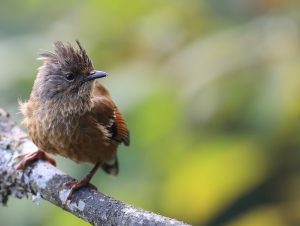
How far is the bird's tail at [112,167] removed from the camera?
611 cm

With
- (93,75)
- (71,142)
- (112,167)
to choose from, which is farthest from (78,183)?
(112,167)

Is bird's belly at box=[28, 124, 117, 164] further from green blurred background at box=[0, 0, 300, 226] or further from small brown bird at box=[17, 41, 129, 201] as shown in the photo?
green blurred background at box=[0, 0, 300, 226]

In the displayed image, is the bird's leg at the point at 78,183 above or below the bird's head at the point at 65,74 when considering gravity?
below

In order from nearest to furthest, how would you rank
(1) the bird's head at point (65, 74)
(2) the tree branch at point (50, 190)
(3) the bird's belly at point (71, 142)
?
(2) the tree branch at point (50, 190)
(3) the bird's belly at point (71, 142)
(1) the bird's head at point (65, 74)

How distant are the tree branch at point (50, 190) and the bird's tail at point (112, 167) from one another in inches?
23.9

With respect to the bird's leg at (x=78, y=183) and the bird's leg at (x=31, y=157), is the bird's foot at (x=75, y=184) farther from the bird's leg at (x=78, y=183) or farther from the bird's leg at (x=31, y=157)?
→ the bird's leg at (x=31, y=157)

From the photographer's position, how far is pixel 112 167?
20.6 ft

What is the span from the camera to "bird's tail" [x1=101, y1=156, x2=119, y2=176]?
6114mm

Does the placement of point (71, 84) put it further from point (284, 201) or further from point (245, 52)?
point (284, 201)

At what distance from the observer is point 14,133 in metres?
5.95

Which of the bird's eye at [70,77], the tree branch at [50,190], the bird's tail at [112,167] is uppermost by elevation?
the bird's eye at [70,77]

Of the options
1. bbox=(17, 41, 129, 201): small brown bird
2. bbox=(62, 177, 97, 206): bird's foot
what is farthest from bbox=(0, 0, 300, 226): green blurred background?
bbox=(62, 177, 97, 206): bird's foot

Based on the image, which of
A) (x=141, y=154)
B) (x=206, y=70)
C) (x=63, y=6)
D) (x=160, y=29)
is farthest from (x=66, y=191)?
(x=63, y=6)

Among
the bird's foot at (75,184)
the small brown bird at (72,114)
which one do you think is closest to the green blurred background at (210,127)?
the small brown bird at (72,114)
